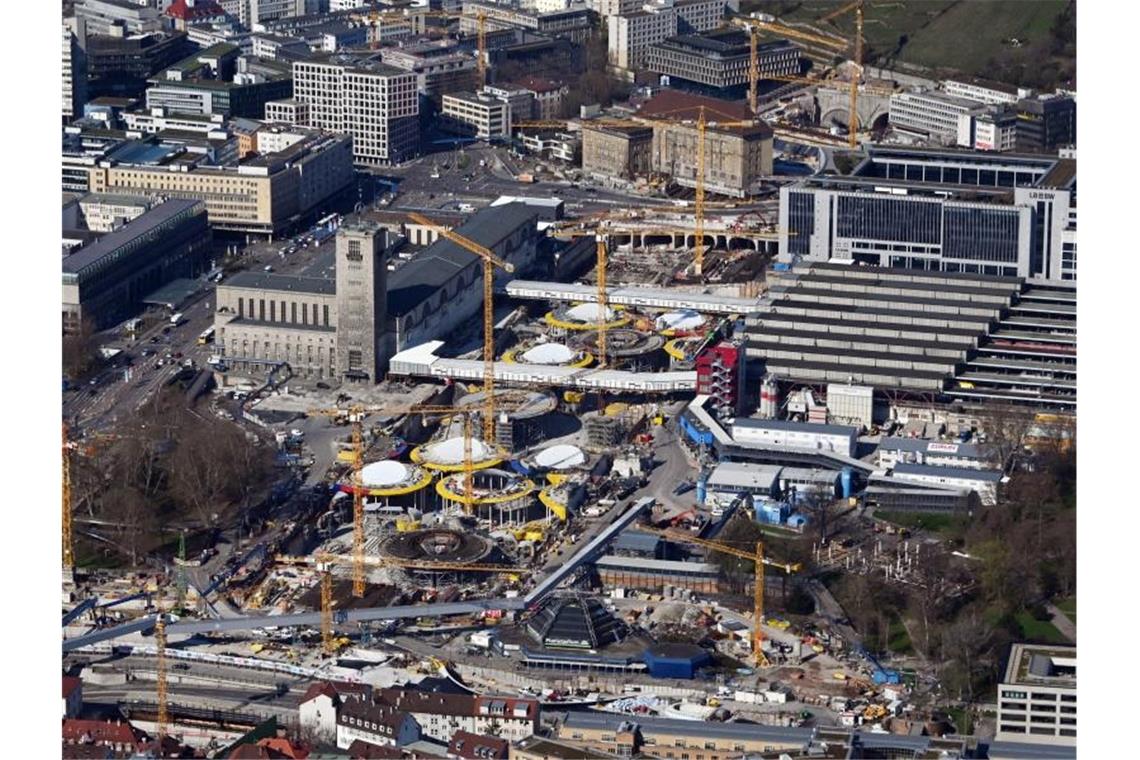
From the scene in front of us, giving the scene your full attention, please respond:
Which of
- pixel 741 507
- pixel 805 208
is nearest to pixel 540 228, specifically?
pixel 805 208

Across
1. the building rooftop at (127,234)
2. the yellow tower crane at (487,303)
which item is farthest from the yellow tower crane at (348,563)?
the building rooftop at (127,234)

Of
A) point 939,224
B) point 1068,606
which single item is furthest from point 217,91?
point 1068,606

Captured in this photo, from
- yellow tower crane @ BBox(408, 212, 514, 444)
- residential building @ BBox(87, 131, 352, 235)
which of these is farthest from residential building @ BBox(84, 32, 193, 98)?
yellow tower crane @ BBox(408, 212, 514, 444)

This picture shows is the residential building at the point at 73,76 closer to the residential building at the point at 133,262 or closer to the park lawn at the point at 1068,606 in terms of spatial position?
the residential building at the point at 133,262

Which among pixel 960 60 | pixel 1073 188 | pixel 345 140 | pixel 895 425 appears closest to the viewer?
pixel 895 425

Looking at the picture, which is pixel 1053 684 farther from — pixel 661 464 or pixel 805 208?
pixel 805 208
